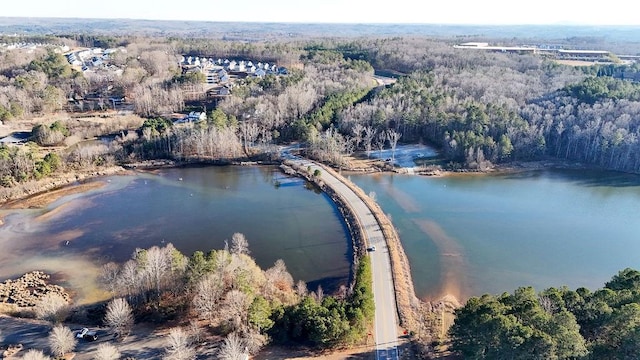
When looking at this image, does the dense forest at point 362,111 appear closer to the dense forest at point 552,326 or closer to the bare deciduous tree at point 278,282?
the bare deciduous tree at point 278,282

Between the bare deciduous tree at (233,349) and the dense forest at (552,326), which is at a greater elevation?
the dense forest at (552,326)

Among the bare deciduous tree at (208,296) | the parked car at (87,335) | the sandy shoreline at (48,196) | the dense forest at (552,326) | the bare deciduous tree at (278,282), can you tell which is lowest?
the parked car at (87,335)

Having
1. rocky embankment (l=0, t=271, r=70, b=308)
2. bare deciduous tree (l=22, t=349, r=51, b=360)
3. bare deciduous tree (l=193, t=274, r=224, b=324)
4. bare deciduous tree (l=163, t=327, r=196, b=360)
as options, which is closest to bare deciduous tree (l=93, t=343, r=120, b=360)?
bare deciduous tree (l=22, t=349, r=51, b=360)

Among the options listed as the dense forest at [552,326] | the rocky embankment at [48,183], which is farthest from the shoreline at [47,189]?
the dense forest at [552,326]

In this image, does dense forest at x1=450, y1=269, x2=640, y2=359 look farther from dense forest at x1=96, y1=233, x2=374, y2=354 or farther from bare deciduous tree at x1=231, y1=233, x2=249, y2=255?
bare deciduous tree at x1=231, y1=233, x2=249, y2=255

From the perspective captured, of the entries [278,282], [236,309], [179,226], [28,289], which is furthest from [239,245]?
[28,289]

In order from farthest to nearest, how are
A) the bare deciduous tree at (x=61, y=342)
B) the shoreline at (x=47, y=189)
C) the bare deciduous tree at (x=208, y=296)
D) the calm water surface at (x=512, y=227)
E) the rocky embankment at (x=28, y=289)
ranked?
1. the shoreline at (x=47, y=189)
2. the calm water surface at (x=512, y=227)
3. the rocky embankment at (x=28, y=289)
4. the bare deciduous tree at (x=208, y=296)
5. the bare deciduous tree at (x=61, y=342)

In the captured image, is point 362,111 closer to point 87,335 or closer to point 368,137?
point 368,137
